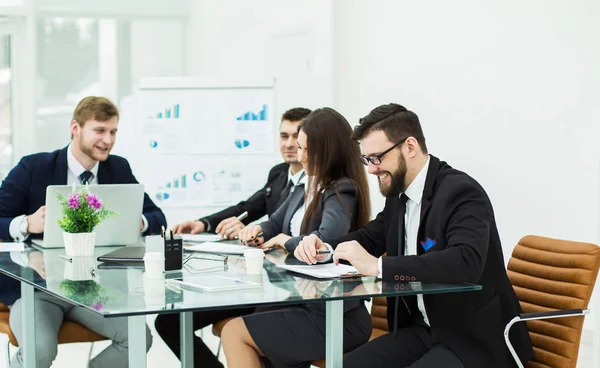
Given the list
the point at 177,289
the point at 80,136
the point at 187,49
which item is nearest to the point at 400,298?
the point at 177,289

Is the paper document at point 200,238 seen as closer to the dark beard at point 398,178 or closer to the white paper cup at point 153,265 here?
the white paper cup at point 153,265

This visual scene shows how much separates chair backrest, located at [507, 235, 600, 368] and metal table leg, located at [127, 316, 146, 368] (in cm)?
130

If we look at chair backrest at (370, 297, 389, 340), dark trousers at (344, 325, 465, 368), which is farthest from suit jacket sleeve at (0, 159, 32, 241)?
dark trousers at (344, 325, 465, 368)

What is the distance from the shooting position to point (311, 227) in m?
3.29

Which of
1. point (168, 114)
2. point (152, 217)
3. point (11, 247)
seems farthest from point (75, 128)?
point (168, 114)

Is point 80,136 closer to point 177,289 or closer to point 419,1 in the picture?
point 177,289

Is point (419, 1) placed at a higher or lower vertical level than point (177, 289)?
higher

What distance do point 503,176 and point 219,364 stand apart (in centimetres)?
254

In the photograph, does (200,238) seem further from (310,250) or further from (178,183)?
(178,183)

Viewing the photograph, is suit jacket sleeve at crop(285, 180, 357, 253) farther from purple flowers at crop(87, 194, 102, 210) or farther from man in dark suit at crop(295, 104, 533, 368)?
purple flowers at crop(87, 194, 102, 210)

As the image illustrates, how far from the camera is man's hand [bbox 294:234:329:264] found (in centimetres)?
277

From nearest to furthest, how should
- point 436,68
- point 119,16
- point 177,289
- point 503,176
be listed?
point 177,289 → point 503,176 → point 436,68 → point 119,16

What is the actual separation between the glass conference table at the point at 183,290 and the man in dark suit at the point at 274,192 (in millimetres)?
985

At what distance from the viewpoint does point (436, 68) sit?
5.78 meters
